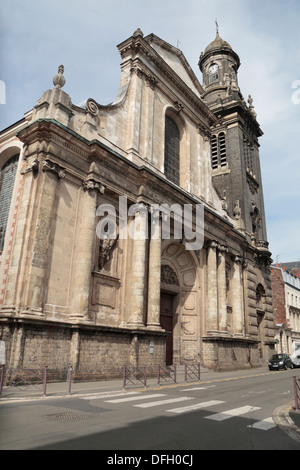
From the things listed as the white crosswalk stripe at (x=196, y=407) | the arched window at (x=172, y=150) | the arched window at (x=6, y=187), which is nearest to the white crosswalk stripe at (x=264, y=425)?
the white crosswalk stripe at (x=196, y=407)

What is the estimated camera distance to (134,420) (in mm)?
6969

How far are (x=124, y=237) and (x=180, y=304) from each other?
8.02 meters

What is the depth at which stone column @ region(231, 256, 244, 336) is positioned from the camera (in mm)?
28030

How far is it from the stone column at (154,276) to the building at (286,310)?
100 feet

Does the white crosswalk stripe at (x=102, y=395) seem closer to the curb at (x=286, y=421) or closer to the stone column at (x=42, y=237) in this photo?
the stone column at (x=42, y=237)

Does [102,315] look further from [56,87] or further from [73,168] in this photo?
[56,87]

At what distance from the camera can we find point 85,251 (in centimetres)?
1589

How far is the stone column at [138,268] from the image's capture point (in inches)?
687

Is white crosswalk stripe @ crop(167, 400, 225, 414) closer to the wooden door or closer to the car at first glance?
the wooden door

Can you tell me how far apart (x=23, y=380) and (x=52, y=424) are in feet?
20.5

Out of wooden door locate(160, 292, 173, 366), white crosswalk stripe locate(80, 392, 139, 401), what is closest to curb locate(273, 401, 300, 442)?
white crosswalk stripe locate(80, 392, 139, 401)

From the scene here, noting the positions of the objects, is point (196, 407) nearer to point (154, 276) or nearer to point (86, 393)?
point (86, 393)

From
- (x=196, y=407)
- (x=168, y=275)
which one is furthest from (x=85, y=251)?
(x=168, y=275)

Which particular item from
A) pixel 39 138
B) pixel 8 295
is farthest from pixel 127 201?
pixel 8 295
